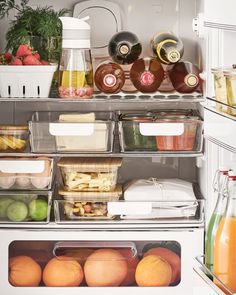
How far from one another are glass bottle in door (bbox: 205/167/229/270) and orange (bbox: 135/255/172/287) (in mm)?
978

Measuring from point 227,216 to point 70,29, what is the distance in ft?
4.21

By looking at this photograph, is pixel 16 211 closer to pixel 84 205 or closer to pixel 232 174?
pixel 84 205

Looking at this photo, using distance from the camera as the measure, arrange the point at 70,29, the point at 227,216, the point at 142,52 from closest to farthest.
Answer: the point at 227,216 → the point at 70,29 → the point at 142,52

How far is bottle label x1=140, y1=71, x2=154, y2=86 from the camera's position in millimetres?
3203

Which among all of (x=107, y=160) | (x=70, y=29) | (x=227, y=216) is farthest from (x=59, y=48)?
(x=227, y=216)

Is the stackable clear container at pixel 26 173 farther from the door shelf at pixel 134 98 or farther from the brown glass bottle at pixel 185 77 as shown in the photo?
the brown glass bottle at pixel 185 77

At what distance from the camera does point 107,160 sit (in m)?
3.34

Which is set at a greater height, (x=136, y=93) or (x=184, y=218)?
(x=136, y=93)

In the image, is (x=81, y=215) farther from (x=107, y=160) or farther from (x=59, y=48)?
(x=59, y=48)

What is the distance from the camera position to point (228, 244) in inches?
82.7

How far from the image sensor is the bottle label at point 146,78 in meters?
3.20

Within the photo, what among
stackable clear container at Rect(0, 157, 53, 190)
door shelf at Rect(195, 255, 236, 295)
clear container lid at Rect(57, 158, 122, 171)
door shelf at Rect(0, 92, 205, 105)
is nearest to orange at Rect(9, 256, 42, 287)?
stackable clear container at Rect(0, 157, 53, 190)

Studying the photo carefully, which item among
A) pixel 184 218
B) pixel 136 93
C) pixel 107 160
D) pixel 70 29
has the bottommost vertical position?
pixel 184 218

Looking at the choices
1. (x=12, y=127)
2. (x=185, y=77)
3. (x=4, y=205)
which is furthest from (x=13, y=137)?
(x=185, y=77)
